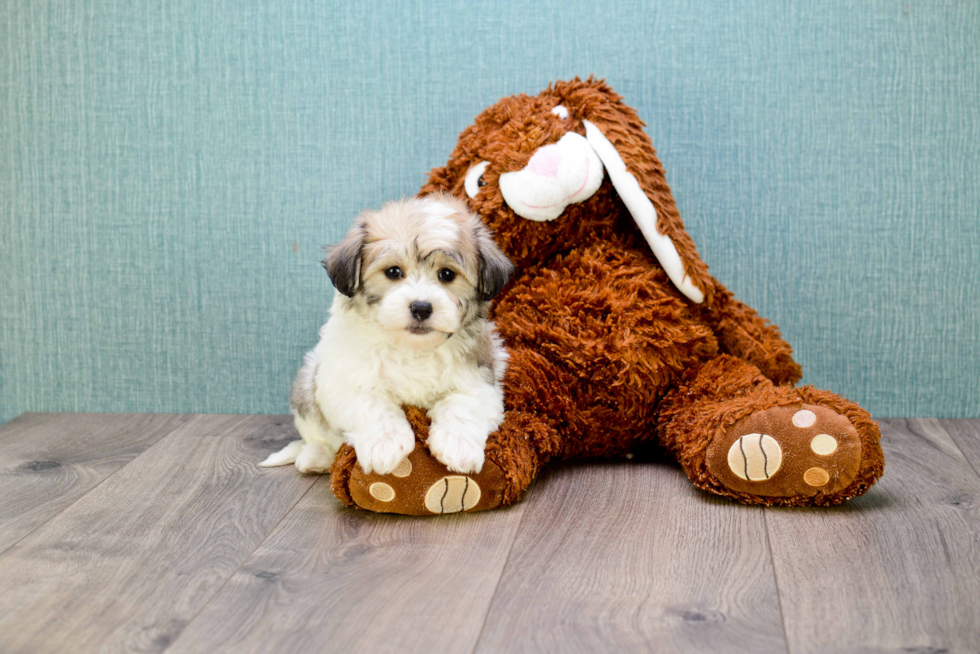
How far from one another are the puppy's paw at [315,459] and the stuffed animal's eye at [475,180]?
685 mm

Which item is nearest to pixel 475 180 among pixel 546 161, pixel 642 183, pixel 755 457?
pixel 546 161

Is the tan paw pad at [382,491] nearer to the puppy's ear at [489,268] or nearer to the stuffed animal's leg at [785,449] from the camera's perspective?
the puppy's ear at [489,268]

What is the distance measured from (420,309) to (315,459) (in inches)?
23.5

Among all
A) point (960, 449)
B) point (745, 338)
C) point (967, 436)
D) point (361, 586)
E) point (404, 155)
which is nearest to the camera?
point (361, 586)

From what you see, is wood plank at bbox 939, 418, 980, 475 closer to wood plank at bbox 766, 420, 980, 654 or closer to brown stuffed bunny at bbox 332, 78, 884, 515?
wood plank at bbox 766, 420, 980, 654

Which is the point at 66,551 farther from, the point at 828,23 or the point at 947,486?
the point at 828,23

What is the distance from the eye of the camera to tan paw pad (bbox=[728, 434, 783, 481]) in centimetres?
170

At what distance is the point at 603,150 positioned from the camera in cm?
197

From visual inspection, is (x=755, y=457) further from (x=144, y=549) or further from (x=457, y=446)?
(x=144, y=549)

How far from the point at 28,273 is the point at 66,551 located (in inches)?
50.2

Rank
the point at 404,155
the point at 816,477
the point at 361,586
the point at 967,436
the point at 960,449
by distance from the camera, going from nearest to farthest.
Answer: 1. the point at 361,586
2. the point at 816,477
3. the point at 960,449
4. the point at 967,436
5. the point at 404,155

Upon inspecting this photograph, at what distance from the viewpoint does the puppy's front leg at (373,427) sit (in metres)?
1.64

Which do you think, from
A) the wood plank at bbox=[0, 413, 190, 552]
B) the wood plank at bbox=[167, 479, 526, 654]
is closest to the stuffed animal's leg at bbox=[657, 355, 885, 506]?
the wood plank at bbox=[167, 479, 526, 654]

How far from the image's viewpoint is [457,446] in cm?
166
